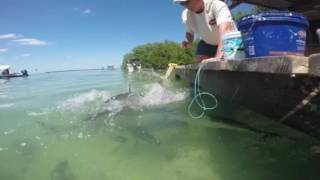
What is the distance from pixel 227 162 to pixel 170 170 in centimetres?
52

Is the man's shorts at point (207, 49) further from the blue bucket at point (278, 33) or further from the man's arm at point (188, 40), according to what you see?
the blue bucket at point (278, 33)

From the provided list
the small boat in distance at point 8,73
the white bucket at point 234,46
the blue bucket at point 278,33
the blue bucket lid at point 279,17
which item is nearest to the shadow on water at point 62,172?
the white bucket at point 234,46

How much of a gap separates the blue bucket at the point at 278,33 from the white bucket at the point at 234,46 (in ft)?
1.20

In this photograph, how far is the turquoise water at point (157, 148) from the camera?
3354mm

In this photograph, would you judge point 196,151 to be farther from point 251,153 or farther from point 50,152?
point 50,152

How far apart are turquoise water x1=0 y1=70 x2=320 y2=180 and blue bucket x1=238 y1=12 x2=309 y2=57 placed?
1007mm

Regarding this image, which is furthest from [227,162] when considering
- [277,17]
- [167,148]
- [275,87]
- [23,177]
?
[23,177]

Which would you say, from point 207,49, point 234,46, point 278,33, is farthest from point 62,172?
point 207,49

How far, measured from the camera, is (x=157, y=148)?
4.09 m

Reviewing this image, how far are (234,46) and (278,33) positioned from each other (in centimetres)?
57

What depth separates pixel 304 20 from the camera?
2.92 meters

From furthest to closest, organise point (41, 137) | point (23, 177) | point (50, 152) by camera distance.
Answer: point (41, 137) < point (50, 152) < point (23, 177)

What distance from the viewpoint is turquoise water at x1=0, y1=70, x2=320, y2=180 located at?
335 cm

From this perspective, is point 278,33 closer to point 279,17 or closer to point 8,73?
point 279,17
